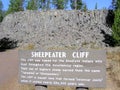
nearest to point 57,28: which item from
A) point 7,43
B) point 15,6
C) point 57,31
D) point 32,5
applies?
point 57,31

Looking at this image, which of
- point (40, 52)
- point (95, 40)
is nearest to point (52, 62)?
point (40, 52)

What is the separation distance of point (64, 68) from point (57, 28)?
20599 mm

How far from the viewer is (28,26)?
2992 centimetres

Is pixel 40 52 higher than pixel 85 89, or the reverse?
pixel 40 52

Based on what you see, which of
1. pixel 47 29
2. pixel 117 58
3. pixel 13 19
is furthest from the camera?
pixel 13 19

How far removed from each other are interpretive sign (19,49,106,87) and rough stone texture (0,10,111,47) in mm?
15193

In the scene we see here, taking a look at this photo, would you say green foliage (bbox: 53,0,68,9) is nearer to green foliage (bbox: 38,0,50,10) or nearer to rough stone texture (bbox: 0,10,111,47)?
green foliage (bbox: 38,0,50,10)

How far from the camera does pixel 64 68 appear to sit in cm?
764

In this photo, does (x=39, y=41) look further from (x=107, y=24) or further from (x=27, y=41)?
(x=107, y=24)

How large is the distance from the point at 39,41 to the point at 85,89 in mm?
18467

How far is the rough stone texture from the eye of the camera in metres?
24.9

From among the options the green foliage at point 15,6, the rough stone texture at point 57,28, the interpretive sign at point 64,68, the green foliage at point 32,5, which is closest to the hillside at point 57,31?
the rough stone texture at point 57,28

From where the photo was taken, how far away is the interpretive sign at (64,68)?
24.3 feet

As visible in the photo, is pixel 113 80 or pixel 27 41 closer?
pixel 113 80
